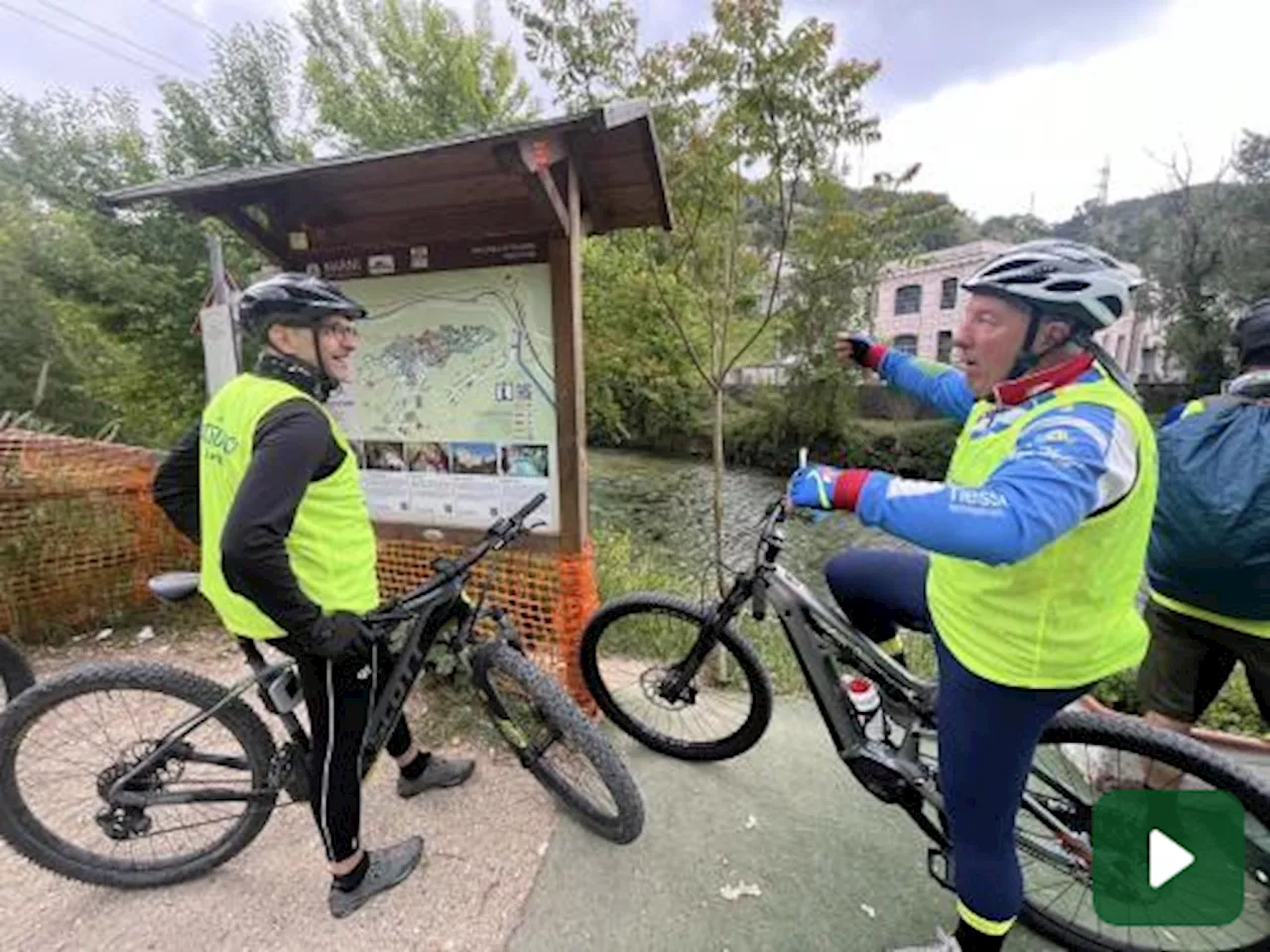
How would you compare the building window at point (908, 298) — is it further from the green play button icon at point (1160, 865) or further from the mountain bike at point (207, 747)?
the mountain bike at point (207, 747)

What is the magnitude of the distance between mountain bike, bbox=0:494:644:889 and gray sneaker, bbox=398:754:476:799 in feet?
1.31

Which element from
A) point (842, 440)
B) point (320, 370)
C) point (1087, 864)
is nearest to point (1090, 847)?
point (1087, 864)

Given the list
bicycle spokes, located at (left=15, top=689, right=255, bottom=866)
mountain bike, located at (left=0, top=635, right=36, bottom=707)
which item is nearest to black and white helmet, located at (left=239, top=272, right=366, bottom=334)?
bicycle spokes, located at (left=15, top=689, right=255, bottom=866)

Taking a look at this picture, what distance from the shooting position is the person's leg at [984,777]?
141 centimetres

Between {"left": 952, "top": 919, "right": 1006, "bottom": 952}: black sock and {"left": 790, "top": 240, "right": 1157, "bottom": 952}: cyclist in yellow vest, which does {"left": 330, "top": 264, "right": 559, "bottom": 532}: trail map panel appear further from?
{"left": 952, "top": 919, "right": 1006, "bottom": 952}: black sock

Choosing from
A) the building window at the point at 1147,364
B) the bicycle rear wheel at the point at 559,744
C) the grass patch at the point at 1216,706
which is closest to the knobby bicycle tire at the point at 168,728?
the bicycle rear wheel at the point at 559,744

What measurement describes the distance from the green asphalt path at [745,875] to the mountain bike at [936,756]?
169mm

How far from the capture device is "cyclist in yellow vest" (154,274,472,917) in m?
1.43

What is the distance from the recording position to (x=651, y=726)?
2.81 metres

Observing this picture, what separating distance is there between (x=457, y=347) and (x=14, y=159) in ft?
30.8

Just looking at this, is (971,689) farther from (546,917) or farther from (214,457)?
(214,457)

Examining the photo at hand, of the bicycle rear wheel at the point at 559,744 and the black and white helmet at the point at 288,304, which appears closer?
the black and white helmet at the point at 288,304

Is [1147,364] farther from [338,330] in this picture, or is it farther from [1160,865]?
[338,330]

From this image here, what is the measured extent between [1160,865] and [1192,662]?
63cm
